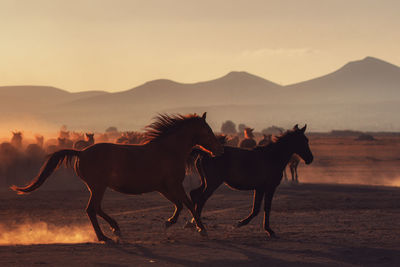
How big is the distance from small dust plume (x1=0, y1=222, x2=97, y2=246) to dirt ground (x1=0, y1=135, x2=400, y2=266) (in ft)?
0.07

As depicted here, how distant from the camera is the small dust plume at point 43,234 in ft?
45.1

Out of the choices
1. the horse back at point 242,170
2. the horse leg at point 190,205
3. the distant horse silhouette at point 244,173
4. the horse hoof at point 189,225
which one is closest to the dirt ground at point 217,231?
the horse hoof at point 189,225

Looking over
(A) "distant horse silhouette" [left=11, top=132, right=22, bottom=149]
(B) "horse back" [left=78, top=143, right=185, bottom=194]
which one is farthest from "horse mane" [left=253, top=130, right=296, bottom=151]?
(A) "distant horse silhouette" [left=11, top=132, right=22, bottom=149]

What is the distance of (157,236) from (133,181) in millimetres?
1776

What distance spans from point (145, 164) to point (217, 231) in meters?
2.91

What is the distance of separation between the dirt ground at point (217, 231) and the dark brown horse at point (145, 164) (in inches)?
32.6

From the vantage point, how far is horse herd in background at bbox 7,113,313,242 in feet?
41.5

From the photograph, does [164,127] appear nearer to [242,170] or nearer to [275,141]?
[242,170]

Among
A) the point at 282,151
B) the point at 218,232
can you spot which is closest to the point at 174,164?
the point at 218,232

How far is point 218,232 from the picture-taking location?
14.6 meters

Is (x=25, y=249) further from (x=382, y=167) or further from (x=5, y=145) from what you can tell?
(x=382, y=167)

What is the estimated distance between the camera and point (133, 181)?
1272cm

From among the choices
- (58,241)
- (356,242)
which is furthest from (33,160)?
(356,242)

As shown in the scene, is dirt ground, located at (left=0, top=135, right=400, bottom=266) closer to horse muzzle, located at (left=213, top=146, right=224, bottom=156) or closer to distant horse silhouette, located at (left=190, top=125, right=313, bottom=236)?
distant horse silhouette, located at (left=190, top=125, right=313, bottom=236)
